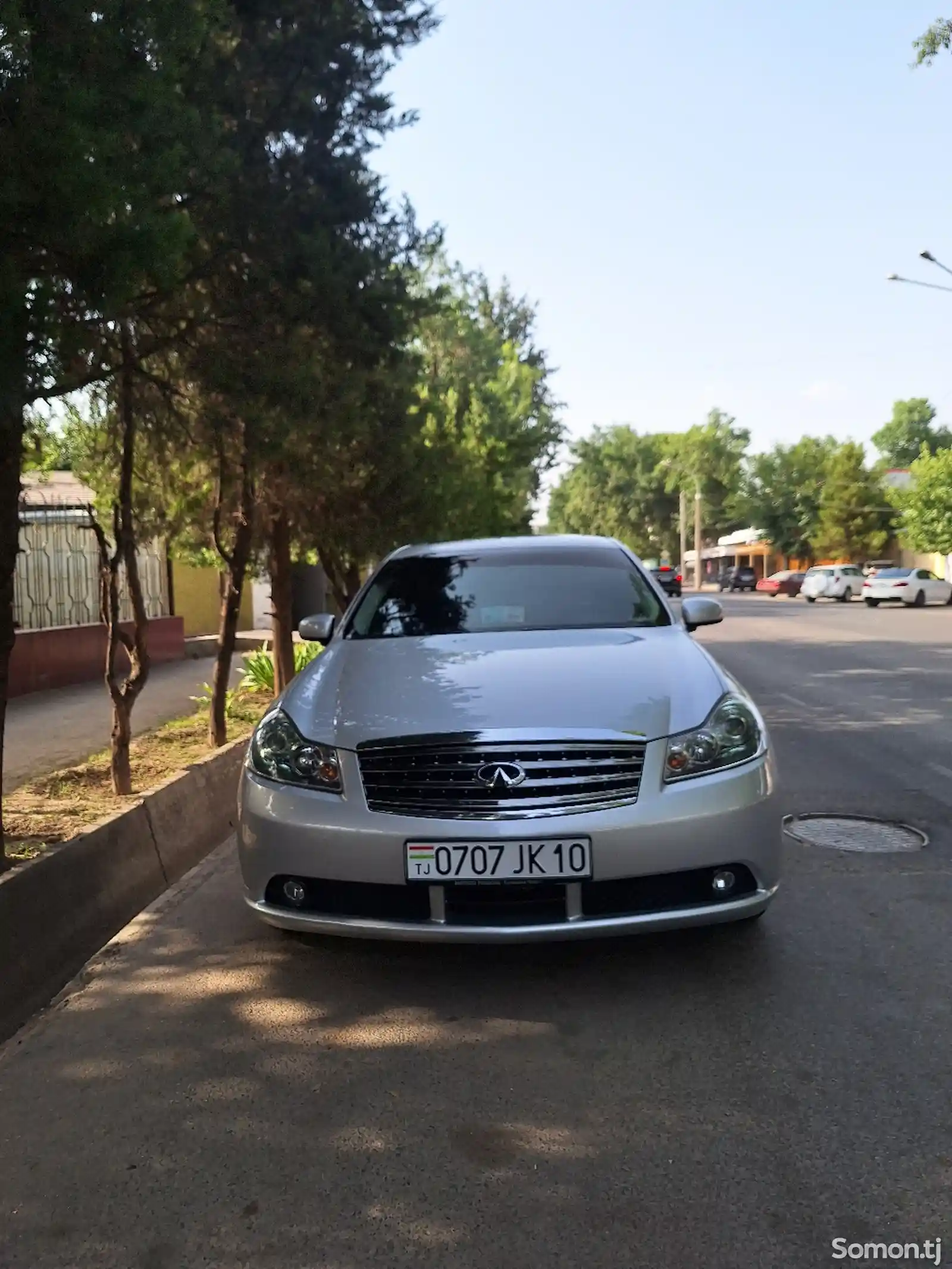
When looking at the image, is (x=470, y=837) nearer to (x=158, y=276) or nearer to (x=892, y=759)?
(x=158, y=276)

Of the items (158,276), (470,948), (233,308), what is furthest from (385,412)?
(470,948)

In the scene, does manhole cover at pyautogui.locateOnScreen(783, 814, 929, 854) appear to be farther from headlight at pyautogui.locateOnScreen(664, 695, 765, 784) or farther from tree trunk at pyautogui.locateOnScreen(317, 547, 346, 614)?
tree trunk at pyautogui.locateOnScreen(317, 547, 346, 614)

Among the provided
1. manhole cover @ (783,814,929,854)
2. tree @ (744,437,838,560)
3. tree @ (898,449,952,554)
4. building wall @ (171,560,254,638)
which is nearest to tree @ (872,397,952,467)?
tree @ (744,437,838,560)

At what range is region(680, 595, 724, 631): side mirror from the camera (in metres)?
5.47

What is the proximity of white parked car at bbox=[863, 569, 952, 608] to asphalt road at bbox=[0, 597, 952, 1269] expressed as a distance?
37134mm

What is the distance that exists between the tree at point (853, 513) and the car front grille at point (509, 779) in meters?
74.6

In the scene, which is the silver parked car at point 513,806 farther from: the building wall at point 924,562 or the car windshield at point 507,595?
the building wall at point 924,562

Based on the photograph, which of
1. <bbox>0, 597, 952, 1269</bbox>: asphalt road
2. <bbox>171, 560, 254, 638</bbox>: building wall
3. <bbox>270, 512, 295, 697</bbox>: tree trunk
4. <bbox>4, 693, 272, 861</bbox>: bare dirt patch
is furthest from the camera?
<bbox>171, 560, 254, 638</bbox>: building wall

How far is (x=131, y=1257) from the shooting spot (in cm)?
235

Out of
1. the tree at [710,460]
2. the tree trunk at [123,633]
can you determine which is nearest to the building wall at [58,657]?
the tree trunk at [123,633]

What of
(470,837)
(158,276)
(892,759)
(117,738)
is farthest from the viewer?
(892,759)

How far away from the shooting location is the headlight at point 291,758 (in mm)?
3709

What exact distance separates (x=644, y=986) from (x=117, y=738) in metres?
3.96

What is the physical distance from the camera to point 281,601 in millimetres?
11047
